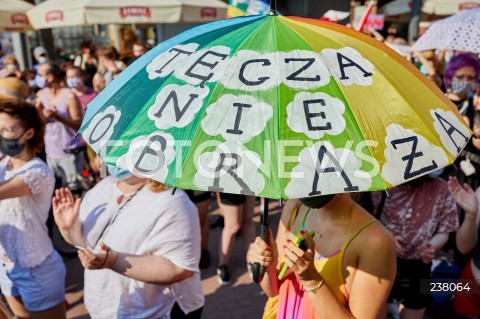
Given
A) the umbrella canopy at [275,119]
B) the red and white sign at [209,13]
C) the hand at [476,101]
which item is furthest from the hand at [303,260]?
the red and white sign at [209,13]

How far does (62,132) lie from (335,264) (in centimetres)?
459

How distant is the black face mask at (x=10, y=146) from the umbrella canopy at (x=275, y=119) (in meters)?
1.62

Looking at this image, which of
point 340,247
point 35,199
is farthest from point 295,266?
point 35,199

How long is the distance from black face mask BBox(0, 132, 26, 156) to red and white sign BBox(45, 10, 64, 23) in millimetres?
4921

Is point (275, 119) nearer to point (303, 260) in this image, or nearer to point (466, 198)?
point (303, 260)

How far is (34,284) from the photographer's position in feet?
9.42

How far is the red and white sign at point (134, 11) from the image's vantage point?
264 inches

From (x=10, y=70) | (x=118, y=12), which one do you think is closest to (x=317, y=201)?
(x=118, y=12)

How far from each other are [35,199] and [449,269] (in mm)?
3203

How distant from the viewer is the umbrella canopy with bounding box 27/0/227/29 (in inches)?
265

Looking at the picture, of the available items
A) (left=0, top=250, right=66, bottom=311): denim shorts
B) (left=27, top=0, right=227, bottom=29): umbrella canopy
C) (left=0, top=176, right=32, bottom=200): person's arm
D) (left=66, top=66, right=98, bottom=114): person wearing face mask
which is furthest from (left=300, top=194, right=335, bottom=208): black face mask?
(left=27, top=0, right=227, bottom=29): umbrella canopy

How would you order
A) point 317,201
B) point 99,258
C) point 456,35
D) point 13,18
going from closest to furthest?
point 317,201 → point 99,258 → point 456,35 → point 13,18

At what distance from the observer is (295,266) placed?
1612mm

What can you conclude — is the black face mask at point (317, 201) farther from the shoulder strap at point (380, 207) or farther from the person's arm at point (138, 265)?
the shoulder strap at point (380, 207)
